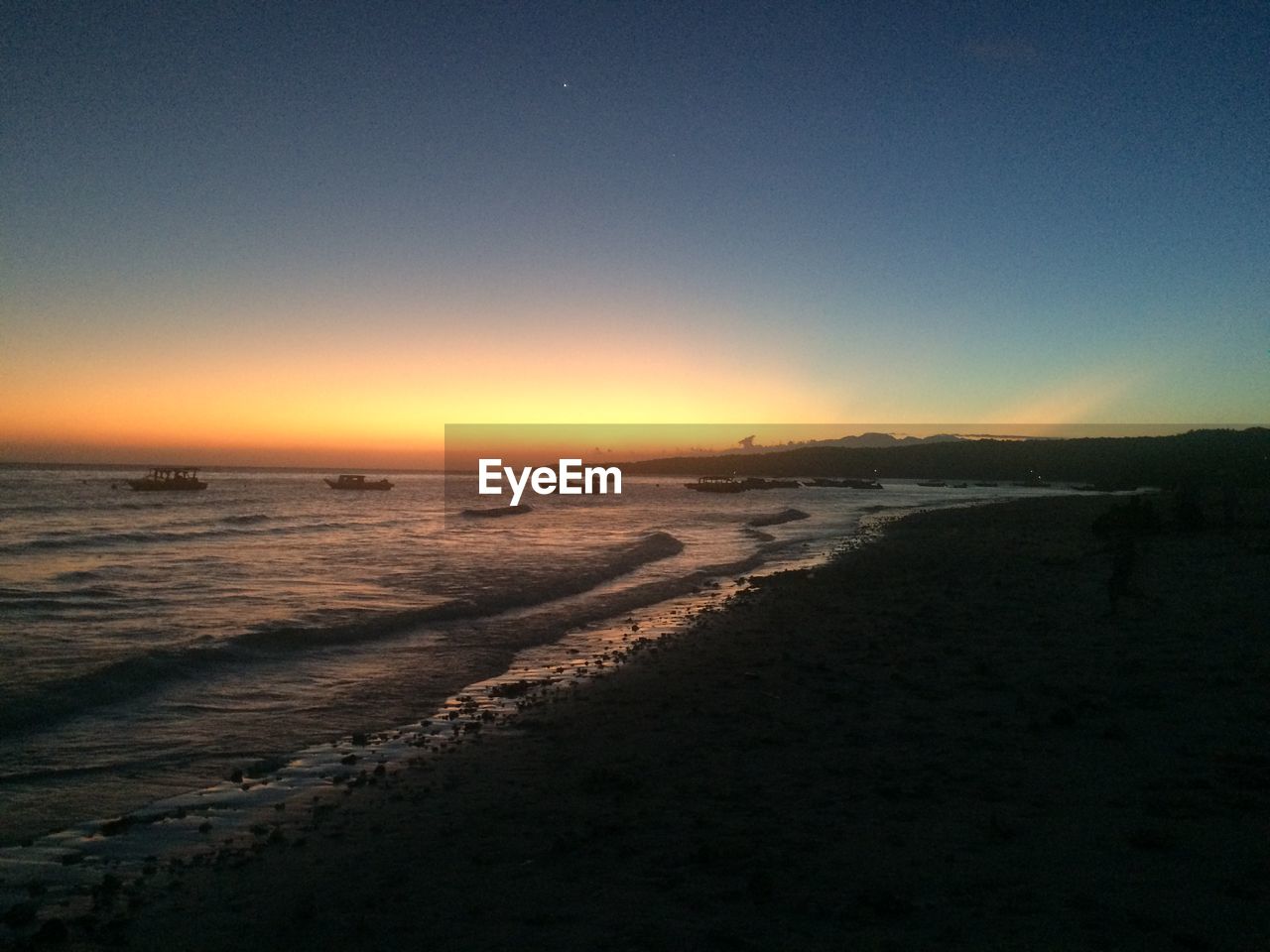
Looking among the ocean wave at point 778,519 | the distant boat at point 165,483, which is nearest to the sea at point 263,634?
the ocean wave at point 778,519

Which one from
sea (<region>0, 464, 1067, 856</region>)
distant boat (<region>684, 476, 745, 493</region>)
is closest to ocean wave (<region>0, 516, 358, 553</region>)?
sea (<region>0, 464, 1067, 856</region>)

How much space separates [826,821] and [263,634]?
1485 cm

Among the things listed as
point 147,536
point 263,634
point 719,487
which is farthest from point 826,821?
point 719,487

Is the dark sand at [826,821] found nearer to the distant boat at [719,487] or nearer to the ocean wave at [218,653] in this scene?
the ocean wave at [218,653]

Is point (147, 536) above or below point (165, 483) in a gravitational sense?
below

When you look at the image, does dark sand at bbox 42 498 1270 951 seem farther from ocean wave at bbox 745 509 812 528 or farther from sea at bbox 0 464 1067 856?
ocean wave at bbox 745 509 812 528

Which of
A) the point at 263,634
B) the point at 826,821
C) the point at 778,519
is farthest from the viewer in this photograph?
the point at 778,519

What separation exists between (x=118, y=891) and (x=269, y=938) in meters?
1.83

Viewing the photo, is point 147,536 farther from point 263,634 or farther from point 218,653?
point 218,653

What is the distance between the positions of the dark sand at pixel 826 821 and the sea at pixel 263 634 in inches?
109

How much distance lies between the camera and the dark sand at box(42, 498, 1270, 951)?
526cm

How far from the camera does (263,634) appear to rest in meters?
17.9

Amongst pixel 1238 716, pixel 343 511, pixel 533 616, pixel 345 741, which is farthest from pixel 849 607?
pixel 343 511

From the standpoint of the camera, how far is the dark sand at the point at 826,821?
17.3 feet
